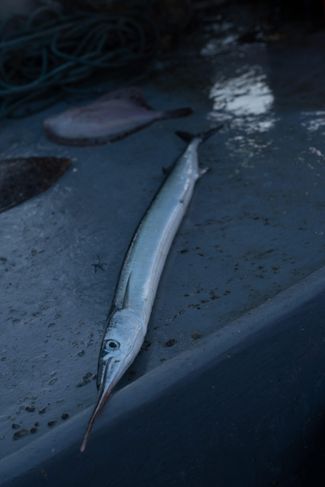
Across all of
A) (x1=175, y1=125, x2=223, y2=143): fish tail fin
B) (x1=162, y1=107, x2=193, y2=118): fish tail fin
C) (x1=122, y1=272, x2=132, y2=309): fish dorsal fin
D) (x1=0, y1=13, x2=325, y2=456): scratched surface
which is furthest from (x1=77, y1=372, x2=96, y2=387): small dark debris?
(x1=162, y1=107, x2=193, y2=118): fish tail fin

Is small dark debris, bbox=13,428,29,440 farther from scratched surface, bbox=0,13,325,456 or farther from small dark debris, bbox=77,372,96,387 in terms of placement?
small dark debris, bbox=77,372,96,387

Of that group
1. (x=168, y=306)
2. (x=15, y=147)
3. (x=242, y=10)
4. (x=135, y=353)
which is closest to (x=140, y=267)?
(x=168, y=306)

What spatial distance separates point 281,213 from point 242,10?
12.0 ft

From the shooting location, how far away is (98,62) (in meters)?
4.44

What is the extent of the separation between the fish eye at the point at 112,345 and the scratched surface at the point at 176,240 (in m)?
0.09

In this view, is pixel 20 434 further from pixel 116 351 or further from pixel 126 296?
pixel 126 296

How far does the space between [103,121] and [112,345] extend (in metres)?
2.03

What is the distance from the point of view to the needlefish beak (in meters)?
1.64

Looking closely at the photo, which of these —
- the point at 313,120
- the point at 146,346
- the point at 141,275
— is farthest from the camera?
the point at 313,120

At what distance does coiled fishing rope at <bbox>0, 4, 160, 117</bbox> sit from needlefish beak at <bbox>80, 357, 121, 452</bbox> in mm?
2850

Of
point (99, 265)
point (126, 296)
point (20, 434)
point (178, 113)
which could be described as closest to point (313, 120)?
point (178, 113)

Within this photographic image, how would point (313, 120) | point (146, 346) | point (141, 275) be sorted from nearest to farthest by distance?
point (146, 346)
point (141, 275)
point (313, 120)

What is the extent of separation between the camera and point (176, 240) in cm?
248

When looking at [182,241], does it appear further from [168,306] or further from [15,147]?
[15,147]
